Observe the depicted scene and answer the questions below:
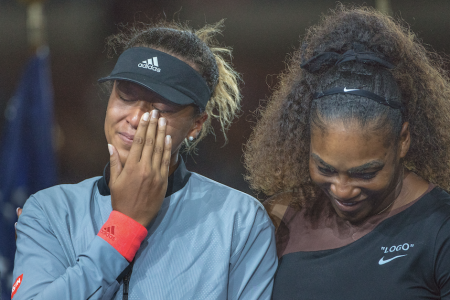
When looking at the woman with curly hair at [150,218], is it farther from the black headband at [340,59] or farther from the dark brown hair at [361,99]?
the black headband at [340,59]

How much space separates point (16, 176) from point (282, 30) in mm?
1854

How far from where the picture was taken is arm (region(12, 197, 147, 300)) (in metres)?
1.32

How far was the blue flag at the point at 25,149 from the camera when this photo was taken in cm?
266

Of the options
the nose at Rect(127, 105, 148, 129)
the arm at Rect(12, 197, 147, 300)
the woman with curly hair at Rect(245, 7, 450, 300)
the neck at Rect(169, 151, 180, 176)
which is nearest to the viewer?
the arm at Rect(12, 197, 147, 300)

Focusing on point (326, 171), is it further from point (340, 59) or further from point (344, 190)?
point (340, 59)

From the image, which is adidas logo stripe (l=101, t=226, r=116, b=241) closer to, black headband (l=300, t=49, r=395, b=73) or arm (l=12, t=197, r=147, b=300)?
arm (l=12, t=197, r=147, b=300)

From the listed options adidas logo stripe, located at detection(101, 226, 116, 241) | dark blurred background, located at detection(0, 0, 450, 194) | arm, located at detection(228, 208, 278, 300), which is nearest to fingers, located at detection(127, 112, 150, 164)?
adidas logo stripe, located at detection(101, 226, 116, 241)

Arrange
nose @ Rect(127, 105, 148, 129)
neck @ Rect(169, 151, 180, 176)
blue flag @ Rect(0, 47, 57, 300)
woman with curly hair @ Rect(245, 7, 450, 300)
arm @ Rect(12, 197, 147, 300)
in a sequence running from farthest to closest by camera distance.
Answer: blue flag @ Rect(0, 47, 57, 300) → neck @ Rect(169, 151, 180, 176) → nose @ Rect(127, 105, 148, 129) → woman with curly hair @ Rect(245, 7, 450, 300) → arm @ Rect(12, 197, 147, 300)

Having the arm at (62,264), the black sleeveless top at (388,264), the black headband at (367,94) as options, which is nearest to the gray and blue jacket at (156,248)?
the arm at (62,264)

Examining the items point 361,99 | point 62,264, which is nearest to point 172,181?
point 62,264

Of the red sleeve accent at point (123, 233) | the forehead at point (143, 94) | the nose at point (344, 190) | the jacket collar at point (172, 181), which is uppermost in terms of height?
the forehead at point (143, 94)

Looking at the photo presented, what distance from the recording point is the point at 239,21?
275 cm

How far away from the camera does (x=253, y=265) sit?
5.22ft

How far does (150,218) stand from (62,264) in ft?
1.08
